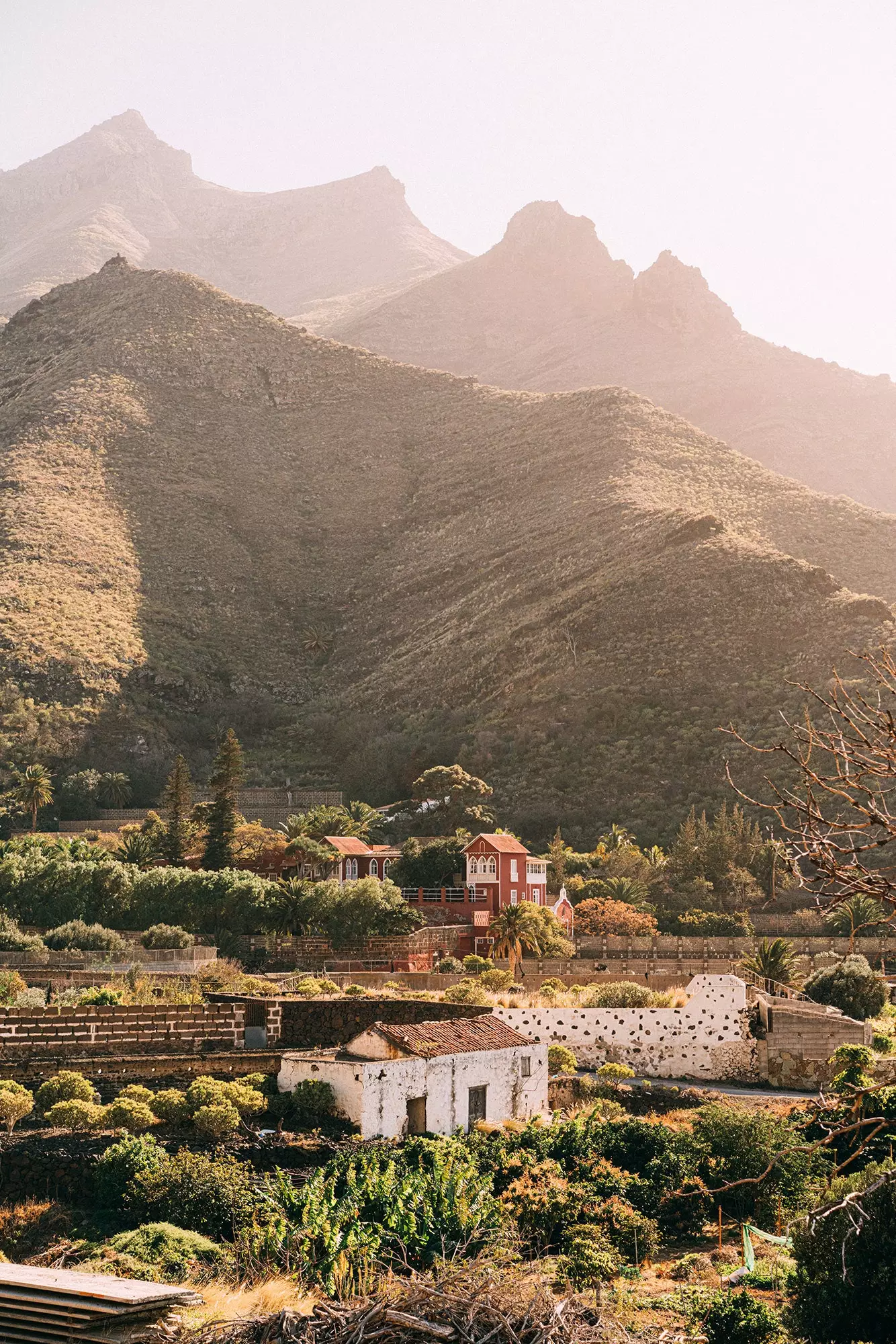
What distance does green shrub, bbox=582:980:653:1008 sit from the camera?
1326 inches

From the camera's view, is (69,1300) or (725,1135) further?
(725,1135)

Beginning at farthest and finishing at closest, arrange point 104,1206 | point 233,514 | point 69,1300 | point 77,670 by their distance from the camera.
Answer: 1. point 233,514
2. point 77,670
3. point 104,1206
4. point 69,1300

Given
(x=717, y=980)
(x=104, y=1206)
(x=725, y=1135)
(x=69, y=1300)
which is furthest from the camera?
(x=717, y=980)

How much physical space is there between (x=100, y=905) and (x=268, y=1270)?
111ft

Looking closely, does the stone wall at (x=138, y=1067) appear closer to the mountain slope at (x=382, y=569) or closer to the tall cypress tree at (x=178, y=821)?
the tall cypress tree at (x=178, y=821)

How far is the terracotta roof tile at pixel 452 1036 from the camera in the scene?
24250 millimetres

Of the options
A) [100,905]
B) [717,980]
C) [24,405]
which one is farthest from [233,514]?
[717,980]

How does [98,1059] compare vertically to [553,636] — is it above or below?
below

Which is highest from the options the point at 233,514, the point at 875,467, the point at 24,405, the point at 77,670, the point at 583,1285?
the point at 875,467

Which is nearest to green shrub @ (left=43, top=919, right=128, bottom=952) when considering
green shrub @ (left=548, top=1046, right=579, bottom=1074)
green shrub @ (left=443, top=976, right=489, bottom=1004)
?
green shrub @ (left=443, top=976, right=489, bottom=1004)

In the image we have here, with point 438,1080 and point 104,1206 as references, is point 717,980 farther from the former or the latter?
point 104,1206

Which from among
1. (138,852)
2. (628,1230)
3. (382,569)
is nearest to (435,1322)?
(628,1230)

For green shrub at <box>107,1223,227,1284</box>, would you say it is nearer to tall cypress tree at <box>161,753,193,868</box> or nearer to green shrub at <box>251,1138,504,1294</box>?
green shrub at <box>251,1138,504,1294</box>

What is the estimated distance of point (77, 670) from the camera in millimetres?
81062
